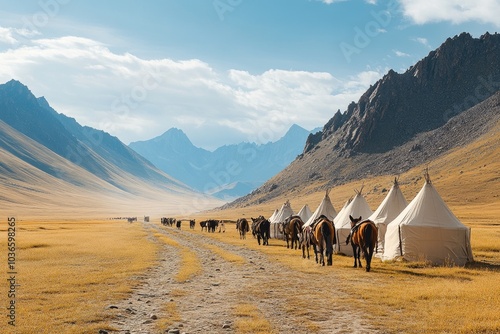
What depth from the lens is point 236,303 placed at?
48.0 feet

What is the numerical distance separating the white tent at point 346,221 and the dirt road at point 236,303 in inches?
431

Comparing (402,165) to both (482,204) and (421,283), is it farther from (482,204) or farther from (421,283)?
(421,283)

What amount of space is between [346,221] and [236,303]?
1972cm

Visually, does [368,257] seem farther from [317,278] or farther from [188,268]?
[188,268]

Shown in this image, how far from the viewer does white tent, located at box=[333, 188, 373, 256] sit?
107 ft

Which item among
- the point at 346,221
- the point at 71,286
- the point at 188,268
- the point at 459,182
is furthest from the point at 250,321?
the point at 459,182

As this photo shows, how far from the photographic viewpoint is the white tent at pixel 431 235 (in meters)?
25.3

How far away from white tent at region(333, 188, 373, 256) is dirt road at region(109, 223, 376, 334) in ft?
35.9

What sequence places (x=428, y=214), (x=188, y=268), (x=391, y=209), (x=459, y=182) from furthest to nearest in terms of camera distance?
(x=459, y=182) → (x=391, y=209) → (x=428, y=214) → (x=188, y=268)

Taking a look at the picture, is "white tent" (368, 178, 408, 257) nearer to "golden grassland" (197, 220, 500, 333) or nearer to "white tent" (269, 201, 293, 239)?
"golden grassland" (197, 220, 500, 333)

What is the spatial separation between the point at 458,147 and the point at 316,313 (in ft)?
588

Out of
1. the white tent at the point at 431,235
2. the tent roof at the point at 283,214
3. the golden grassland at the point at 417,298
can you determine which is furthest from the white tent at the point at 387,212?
the tent roof at the point at 283,214

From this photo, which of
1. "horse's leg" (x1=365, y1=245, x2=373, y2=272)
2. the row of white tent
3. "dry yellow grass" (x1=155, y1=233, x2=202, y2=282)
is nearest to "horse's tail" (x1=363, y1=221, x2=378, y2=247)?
"horse's leg" (x1=365, y1=245, x2=373, y2=272)

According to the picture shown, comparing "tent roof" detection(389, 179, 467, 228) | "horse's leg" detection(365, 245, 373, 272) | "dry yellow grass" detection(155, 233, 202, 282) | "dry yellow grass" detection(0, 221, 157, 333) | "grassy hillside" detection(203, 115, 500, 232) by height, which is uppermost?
"grassy hillside" detection(203, 115, 500, 232)
